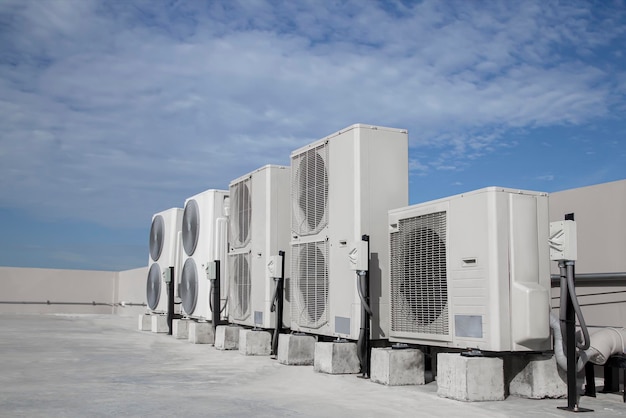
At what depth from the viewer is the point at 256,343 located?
11.5 metres

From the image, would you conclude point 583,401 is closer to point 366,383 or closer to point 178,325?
point 366,383

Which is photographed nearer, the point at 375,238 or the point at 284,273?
the point at 375,238

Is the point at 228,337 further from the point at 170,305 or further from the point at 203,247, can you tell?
the point at 170,305

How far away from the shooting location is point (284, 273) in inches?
444

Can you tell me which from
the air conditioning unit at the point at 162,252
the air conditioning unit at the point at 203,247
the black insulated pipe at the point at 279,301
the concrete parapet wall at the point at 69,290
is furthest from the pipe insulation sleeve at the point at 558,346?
the concrete parapet wall at the point at 69,290

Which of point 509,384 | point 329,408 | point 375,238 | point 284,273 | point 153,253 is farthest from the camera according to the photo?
point 153,253

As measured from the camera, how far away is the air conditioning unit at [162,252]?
17.4 metres

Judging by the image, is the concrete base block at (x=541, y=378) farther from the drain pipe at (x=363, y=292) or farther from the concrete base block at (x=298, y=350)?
the concrete base block at (x=298, y=350)

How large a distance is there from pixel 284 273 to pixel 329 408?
16.6 feet

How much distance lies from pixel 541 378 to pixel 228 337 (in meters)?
6.72

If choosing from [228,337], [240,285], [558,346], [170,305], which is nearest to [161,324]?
[170,305]

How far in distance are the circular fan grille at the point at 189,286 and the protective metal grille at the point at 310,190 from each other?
17.6ft

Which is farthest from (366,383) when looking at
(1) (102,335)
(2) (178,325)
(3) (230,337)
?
(1) (102,335)

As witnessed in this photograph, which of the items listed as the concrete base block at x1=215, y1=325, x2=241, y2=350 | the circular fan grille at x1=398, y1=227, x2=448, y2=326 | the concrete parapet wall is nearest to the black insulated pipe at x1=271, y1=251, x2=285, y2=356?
the concrete base block at x1=215, y1=325, x2=241, y2=350
